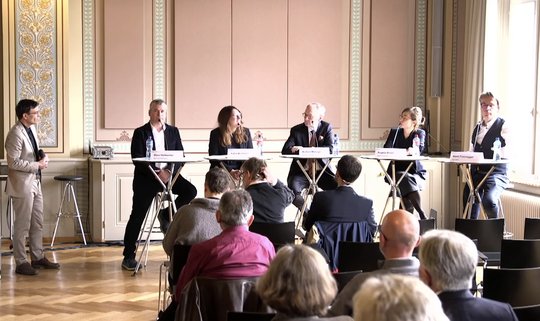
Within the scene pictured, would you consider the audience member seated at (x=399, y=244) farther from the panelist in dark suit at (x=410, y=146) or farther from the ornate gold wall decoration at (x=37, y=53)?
the ornate gold wall decoration at (x=37, y=53)

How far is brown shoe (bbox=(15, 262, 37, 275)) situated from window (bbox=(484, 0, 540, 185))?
4.86 metres

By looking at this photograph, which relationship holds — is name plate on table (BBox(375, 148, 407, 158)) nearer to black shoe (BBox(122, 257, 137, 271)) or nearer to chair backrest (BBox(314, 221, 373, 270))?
black shoe (BBox(122, 257, 137, 271))

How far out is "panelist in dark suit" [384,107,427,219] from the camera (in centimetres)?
880

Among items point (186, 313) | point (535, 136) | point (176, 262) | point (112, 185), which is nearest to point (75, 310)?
point (176, 262)

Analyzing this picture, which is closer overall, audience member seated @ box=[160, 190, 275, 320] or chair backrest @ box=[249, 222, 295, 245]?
audience member seated @ box=[160, 190, 275, 320]

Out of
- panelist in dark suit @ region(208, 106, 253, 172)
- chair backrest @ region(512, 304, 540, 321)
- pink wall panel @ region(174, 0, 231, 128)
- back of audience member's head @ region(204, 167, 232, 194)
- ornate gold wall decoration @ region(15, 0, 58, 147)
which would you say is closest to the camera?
chair backrest @ region(512, 304, 540, 321)

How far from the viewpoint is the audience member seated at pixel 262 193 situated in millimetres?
5867

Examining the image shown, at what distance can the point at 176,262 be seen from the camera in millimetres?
4918

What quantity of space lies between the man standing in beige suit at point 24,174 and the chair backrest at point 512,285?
4.69m

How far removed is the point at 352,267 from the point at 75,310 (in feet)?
8.27

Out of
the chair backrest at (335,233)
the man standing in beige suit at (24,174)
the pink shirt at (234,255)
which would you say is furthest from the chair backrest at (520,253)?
the man standing in beige suit at (24,174)

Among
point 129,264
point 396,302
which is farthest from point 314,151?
point 396,302

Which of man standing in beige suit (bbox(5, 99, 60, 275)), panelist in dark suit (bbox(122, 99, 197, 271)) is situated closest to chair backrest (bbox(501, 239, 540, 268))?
panelist in dark suit (bbox(122, 99, 197, 271))

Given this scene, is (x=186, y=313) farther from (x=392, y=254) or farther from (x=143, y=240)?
(x=143, y=240)
